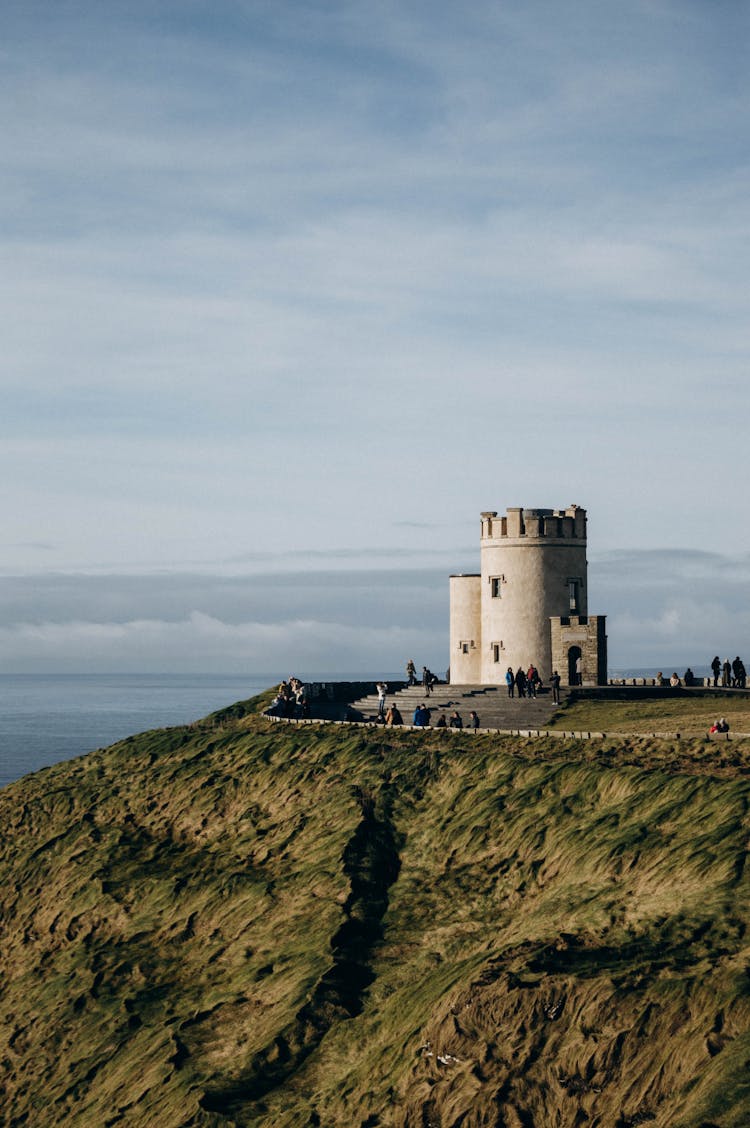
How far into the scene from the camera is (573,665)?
5628 cm

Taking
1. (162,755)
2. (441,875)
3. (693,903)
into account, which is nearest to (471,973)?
(693,903)

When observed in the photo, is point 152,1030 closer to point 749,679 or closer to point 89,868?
point 89,868

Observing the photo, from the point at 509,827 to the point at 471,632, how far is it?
28.3 metres

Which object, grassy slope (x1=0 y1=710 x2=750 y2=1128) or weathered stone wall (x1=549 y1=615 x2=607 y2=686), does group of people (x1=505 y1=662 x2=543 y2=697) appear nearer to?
weathered stone wall (x1=549 y1=615 x2=607 y2=686)

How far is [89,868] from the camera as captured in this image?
39.0 metres

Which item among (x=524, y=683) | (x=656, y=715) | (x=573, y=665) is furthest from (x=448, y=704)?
(x=656, y=715)

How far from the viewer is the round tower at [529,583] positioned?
190 ft

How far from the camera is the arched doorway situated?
56000mm

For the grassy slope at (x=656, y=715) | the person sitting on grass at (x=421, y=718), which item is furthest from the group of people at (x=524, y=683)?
the person sitting on grass at (x=421, y=718)

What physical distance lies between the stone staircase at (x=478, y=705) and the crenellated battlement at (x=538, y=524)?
23.7ft

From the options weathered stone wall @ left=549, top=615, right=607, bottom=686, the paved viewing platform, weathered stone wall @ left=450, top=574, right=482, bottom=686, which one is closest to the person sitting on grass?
the paved viewing platform

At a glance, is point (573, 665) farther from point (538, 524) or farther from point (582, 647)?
point (538, 524)

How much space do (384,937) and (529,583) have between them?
29.6m

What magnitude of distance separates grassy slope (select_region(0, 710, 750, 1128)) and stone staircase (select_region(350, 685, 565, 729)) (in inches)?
221
